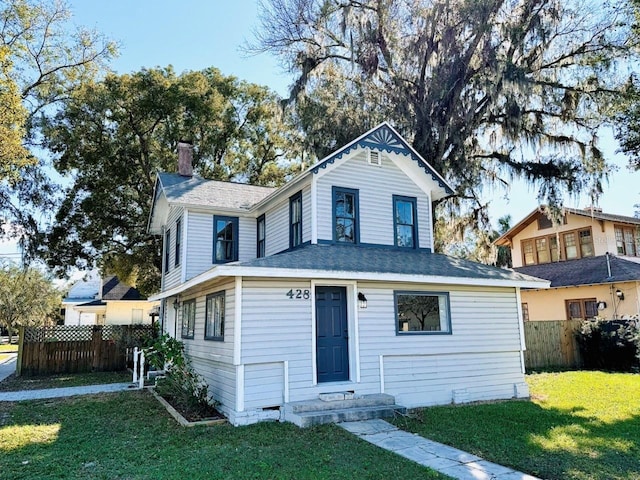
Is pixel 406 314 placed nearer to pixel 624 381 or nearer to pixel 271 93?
pixel 624 381

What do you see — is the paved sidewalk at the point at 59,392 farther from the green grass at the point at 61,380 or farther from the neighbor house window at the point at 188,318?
the neighbor house window at the point at 188,318

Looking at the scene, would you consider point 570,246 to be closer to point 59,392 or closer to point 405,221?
point 405,221

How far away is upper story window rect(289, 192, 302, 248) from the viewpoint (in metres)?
11.7

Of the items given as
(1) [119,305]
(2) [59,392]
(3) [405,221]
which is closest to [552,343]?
(3) [405,221]

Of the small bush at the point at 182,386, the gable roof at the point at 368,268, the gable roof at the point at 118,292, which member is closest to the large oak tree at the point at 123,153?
the gable roof at the point at 118,292

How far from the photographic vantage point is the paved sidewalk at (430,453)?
5676 millimetres

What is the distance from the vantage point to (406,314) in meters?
10.2

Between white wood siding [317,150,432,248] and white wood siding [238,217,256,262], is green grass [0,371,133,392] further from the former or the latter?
white wood siding [317,150,432,248]

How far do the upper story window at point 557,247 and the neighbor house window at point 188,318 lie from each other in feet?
60.9

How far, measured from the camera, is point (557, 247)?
23703 mm

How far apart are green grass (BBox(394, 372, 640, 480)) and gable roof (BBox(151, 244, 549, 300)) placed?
270 centimetres

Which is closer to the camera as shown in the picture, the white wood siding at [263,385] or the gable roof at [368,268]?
the white wood siding at [263,385]

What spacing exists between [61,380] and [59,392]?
2.85 metres

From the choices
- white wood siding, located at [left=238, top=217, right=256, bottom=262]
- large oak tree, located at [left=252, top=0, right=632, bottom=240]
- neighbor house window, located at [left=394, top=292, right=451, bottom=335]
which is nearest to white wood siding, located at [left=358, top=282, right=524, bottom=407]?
neighbor house window, located at [left=394, top=292, right=451, bottom=335]
